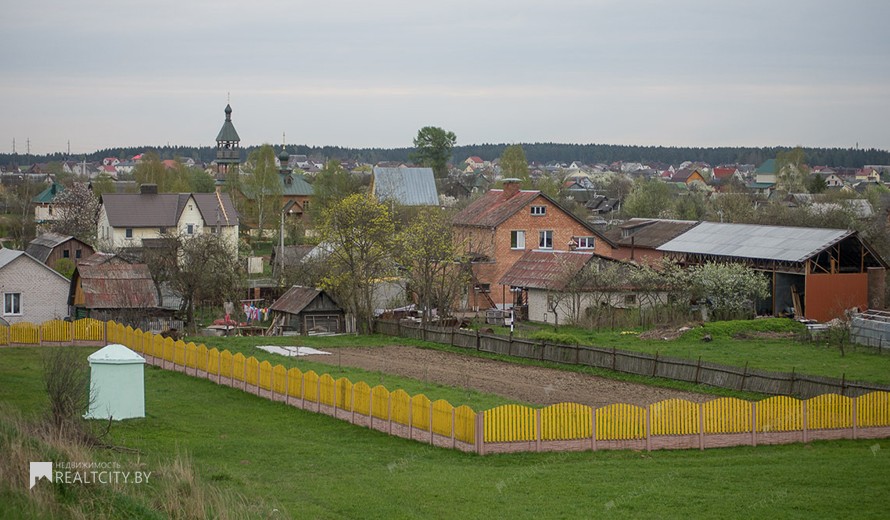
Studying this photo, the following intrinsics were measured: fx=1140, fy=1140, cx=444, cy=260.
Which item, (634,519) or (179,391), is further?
(179,391)

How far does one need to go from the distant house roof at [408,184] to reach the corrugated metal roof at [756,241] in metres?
32.8

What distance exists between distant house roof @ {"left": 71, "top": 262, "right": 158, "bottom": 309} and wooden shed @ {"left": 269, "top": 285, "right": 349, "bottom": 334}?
19.9ft

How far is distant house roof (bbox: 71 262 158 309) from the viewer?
171 ft

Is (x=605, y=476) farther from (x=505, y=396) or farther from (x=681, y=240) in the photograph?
(x=681, y=240)

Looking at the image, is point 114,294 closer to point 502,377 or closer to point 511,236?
point 511,236

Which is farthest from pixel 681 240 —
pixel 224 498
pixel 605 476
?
pixel 224 498

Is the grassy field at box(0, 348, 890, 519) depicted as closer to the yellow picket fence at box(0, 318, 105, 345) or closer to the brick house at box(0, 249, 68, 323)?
the yellow picket fence at box(0, 318, 105, 345)

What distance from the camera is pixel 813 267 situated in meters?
50.9

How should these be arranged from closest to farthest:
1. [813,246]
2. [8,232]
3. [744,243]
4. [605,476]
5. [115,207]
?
[605,476], [813,246], [744,243], [115,207], [8,232]

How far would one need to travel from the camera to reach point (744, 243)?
2216 inches

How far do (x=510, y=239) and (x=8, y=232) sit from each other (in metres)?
60.5

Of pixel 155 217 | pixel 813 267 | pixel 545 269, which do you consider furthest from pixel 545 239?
pixel 155 217

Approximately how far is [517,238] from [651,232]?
11110 mm

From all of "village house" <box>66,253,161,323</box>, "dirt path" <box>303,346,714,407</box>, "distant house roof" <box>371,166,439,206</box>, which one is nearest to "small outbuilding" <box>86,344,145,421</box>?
"dirt path" <box>303,346,714,407</box>
